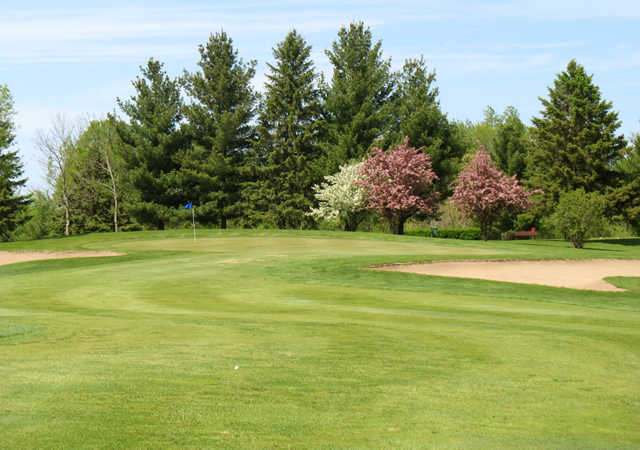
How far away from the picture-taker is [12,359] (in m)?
7.71

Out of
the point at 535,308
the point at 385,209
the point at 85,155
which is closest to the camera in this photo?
the point at 535,308

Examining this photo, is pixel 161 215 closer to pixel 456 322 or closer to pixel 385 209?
pixel 385 209

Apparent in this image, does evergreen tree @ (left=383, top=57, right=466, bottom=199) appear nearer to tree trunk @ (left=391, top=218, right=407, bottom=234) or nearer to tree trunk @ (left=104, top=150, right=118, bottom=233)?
tree trunk @ (left=391, top=218, right=407, bottom=234)

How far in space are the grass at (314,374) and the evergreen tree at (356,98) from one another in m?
51.8

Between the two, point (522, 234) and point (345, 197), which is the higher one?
point (345, 197)

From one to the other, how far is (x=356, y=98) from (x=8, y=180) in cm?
4362

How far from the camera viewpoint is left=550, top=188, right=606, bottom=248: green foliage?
139 feet

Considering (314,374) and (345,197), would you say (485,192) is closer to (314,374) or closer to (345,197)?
(345,197)

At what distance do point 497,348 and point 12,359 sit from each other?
22.3 feet

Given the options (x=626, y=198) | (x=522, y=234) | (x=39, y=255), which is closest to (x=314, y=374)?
(x=39, y=255)

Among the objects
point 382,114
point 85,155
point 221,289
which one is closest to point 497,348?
point 221,289

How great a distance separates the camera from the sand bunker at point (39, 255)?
35562mm

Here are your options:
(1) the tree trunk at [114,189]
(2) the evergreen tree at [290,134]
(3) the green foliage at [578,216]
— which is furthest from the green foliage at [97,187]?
(3) the green foliage at [578,216]

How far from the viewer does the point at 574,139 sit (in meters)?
64.6
